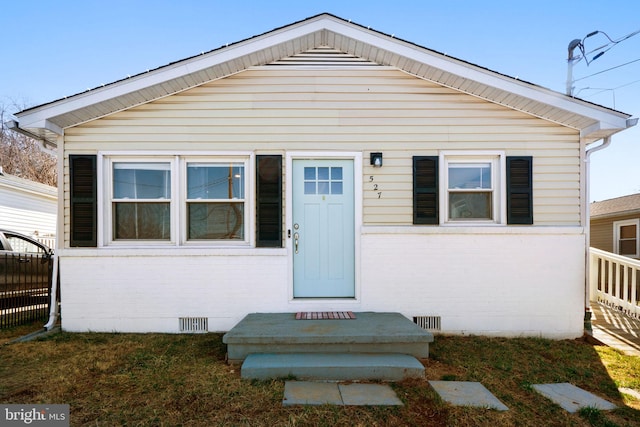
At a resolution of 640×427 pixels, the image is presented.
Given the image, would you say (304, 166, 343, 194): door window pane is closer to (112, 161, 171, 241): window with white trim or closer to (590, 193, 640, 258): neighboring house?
(112, 161, 171, 241): window with white trim

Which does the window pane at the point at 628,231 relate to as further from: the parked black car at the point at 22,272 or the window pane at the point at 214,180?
the parked black car at the point at 22,272

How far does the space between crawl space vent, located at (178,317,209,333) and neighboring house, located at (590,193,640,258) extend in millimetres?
13457

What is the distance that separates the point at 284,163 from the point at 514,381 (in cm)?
355

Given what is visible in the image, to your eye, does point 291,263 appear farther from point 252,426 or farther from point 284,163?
point 252,426

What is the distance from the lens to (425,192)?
15.3 feet

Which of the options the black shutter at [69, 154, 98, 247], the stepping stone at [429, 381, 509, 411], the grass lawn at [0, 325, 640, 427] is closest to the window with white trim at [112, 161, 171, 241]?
the black shutter at [69, 154, 98, 247]

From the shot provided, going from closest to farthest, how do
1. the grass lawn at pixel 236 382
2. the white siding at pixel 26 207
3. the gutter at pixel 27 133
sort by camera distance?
the grass lawn at pixel 236 382, the gutter at pixel 27 133, the white siding at pixel 26 207

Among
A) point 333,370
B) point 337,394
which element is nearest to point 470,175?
point 333,370

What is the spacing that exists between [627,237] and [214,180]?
14119mm

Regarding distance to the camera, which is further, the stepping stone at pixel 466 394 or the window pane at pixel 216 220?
the window pane at pixel 216 220

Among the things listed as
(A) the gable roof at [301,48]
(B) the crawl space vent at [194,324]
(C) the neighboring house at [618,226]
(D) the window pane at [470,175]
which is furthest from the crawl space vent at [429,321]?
(C) the neighboring house at [618,226]

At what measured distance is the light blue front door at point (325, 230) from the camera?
4.73m

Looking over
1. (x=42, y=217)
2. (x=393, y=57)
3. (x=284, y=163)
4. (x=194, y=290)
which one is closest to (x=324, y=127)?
(x=284, y=163)

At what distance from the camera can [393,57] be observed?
461cm
